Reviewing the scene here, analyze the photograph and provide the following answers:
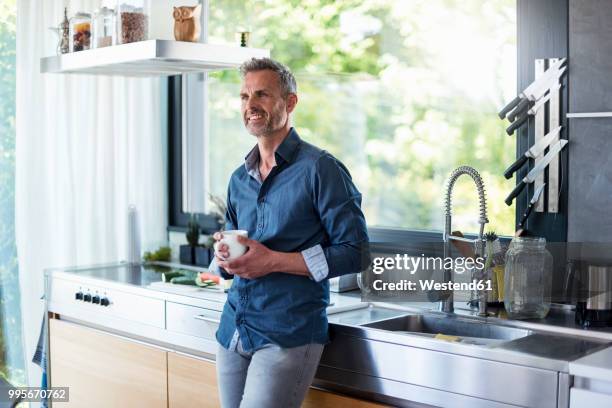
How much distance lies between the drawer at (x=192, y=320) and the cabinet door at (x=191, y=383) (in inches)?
3.7

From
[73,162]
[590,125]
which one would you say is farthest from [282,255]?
[73,162]

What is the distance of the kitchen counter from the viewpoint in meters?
1.99

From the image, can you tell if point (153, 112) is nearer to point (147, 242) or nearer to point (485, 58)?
point (147, 242)

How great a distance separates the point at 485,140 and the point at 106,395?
69.9 inches

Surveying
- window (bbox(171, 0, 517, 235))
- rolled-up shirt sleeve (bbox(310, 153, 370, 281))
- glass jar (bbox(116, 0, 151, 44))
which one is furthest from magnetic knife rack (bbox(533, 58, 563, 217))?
glass jar (bbox(116, 0, 151, 44))

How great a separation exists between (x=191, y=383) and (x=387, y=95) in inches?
71.7

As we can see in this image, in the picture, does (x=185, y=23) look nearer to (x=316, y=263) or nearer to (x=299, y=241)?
(x=299, y=241)

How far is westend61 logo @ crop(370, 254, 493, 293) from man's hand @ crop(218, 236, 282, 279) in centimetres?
58

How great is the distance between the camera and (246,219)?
8.09 ft

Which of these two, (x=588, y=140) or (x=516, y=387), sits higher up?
(x=588, y=140)

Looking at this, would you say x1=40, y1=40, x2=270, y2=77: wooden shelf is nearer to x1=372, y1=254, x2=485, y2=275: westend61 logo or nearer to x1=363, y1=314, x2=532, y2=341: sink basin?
x1=372, y1=254, x2=485, y2=275: westend61 logo

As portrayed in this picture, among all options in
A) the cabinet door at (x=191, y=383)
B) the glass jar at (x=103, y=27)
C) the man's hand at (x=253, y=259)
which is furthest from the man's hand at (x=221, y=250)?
the glass jar at (x=103, y=27)

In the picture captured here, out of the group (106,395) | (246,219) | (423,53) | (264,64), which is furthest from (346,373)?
(423,53)

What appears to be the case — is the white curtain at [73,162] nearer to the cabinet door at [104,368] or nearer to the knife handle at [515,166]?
the cabinet door at [104,368]
